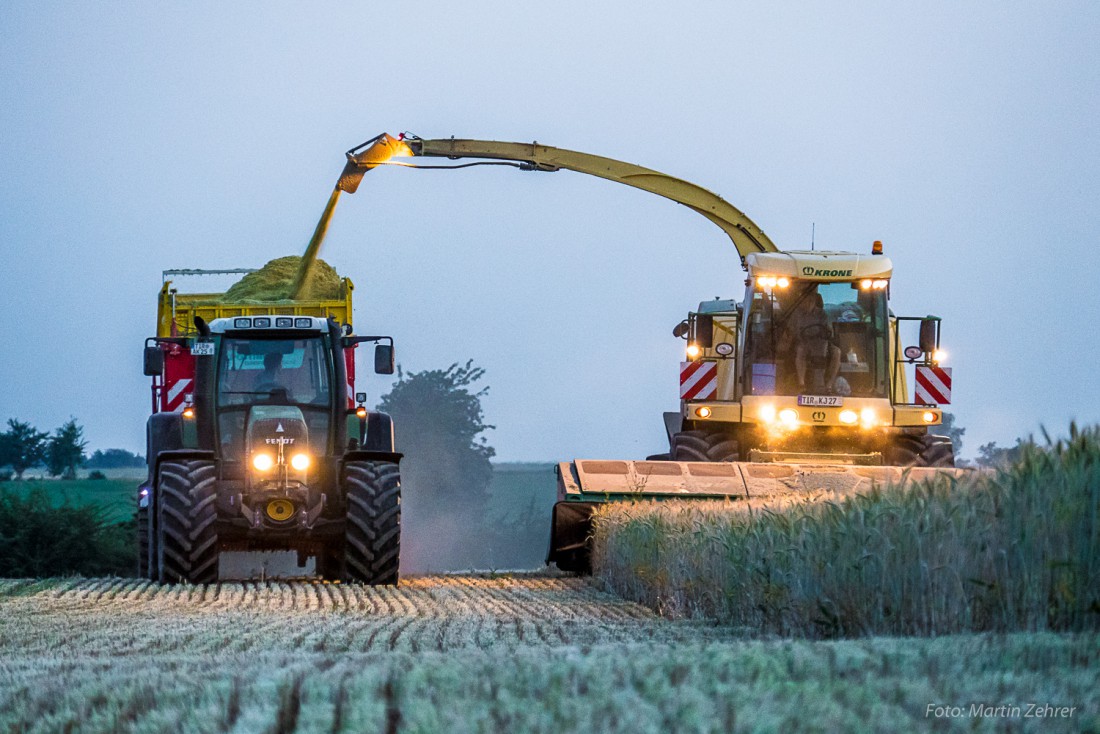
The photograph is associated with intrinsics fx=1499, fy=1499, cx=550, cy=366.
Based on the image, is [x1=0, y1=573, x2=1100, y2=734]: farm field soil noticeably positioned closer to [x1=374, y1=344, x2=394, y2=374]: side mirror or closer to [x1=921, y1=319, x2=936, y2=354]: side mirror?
[x1=374, y1=344, x2=394, y2=374]: side mirror

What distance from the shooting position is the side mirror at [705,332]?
16.0 meters

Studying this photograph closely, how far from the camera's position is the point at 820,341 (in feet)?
51.4

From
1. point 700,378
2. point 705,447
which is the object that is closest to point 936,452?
point 705,447

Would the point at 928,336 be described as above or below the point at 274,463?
above

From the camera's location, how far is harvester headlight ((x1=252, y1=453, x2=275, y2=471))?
12.5 metres

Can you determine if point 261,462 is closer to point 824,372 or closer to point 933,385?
point 824,372

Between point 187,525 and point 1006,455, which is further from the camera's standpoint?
point 187,525

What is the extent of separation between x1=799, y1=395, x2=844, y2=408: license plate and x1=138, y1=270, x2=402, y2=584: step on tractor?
4529mm

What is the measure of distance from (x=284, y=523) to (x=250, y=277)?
5922mm

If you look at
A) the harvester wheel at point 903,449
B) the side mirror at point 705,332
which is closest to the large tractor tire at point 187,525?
the side mirror at point 705,332

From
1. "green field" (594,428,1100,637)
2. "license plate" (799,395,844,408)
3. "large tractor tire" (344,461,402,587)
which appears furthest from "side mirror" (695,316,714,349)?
"green field" (594,428,1100,637)

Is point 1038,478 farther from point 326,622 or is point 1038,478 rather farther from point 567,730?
point 326,622

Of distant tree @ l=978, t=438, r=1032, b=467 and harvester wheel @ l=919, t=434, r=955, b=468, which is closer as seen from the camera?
distant tree @ l=978, t=438, r=1032, b=467

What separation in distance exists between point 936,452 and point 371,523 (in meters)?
6.57
